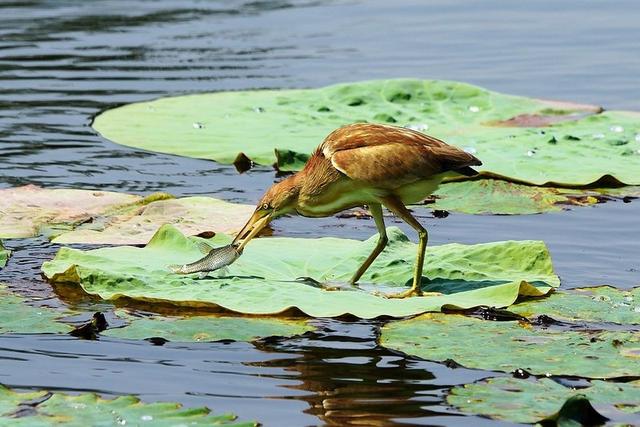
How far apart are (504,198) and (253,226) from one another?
2.56 m

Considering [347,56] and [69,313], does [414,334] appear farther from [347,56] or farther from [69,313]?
[347,56]

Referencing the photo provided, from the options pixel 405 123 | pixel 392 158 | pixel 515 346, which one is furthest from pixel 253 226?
pixel 405 123

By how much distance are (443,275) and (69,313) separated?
1.95m

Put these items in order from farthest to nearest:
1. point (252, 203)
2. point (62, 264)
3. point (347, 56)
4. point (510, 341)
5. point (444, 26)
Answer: point (444, 26), point (347, 56), point (252, 203), point (62, 264), point (510, 341)

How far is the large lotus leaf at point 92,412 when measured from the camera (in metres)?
4.77

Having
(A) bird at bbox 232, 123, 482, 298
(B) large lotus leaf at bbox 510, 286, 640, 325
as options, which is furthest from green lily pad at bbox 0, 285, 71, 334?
(B) large lotus leaf at bbox 510, 286, 640, 325

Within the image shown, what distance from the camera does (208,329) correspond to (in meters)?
6.30

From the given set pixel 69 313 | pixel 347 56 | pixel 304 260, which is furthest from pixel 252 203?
pixel 347 56

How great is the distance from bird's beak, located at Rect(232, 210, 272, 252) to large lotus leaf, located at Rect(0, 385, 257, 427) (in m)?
2.16

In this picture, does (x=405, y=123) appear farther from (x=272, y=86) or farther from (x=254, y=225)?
(x=254, y=225)

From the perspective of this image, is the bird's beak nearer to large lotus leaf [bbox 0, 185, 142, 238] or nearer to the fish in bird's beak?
the fish in bird's beak

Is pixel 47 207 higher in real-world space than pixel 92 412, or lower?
lower

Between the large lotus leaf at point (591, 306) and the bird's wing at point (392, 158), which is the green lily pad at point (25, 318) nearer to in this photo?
the bird's wing at point (392, 158)

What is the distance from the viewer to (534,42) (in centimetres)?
1662
